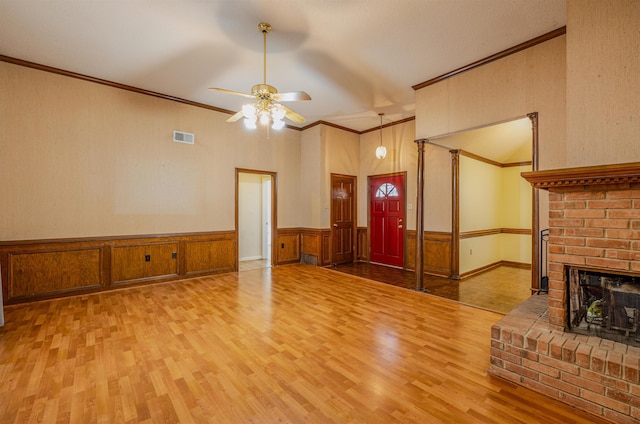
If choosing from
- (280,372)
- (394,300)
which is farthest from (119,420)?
(394,300)

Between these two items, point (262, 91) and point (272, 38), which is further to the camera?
point (272, 38)

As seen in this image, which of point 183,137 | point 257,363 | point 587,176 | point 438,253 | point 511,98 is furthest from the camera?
point 438,253

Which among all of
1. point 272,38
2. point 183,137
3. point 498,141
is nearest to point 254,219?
point 183,137

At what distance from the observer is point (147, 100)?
4.72 m

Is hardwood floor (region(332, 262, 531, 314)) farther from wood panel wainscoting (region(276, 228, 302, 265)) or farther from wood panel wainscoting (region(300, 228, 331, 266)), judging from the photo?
wood panel wainscoting (region(276, 228, 302, 265))

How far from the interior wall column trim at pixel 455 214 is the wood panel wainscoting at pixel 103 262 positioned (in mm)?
4337

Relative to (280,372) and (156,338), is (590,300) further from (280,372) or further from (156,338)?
(156,338)

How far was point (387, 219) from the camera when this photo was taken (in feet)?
21.2

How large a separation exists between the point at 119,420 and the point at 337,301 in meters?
2.62

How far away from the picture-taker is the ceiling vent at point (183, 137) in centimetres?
502

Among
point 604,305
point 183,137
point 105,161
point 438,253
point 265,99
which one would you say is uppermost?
point 183,137

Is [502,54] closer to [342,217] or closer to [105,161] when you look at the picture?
[342,217]

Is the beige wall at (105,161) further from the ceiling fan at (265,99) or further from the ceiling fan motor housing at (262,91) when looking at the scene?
the ceiling fan motor housing at (262,91)

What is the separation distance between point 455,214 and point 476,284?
128 cm
